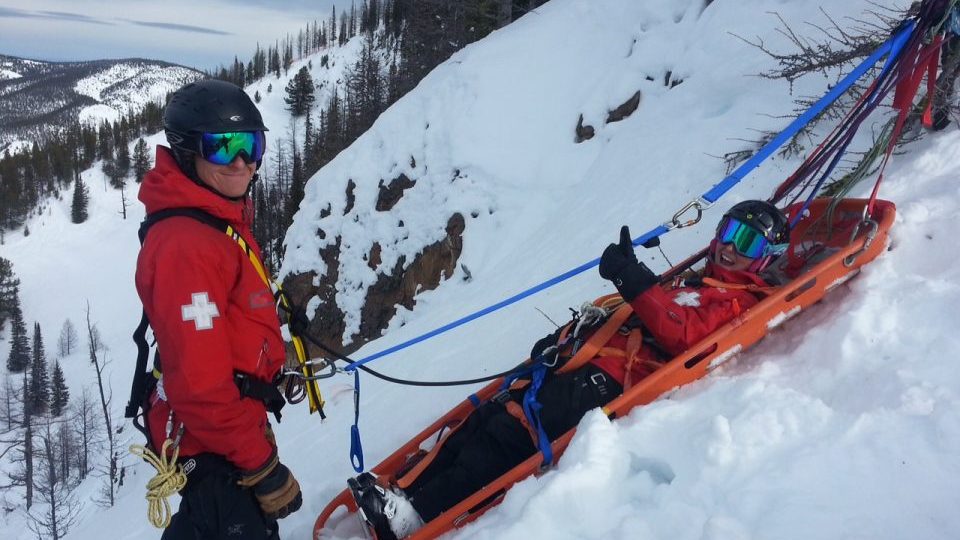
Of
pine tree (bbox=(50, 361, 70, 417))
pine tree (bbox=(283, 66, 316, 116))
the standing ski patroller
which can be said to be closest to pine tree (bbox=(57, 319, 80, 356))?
pine tree (bbox=(50, 361, 70, 417))

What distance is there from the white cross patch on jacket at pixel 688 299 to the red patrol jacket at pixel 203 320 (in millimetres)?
2161

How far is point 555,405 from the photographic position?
2898mm

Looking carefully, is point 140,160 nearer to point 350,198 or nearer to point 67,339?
point 67,339

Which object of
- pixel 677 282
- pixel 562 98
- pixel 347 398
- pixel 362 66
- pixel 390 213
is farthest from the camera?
pixel 362 66

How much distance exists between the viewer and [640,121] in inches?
349

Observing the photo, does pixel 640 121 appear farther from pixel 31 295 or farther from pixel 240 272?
pixel 31 295

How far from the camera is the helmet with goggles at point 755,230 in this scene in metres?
3.29

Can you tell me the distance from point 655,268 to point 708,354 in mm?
2602

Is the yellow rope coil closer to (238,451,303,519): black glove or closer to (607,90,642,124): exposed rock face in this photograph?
(238,451,303,519): black glove

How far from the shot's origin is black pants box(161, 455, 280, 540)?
2273mm

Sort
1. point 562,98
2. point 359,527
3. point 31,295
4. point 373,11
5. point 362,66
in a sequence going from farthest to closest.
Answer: point 373,11, point 31,295, point 362,66, point 562,98, point 359,527

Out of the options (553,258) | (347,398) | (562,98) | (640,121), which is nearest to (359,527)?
(347,398)

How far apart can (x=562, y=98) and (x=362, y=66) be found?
125 ft

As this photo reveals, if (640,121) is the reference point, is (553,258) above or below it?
below
